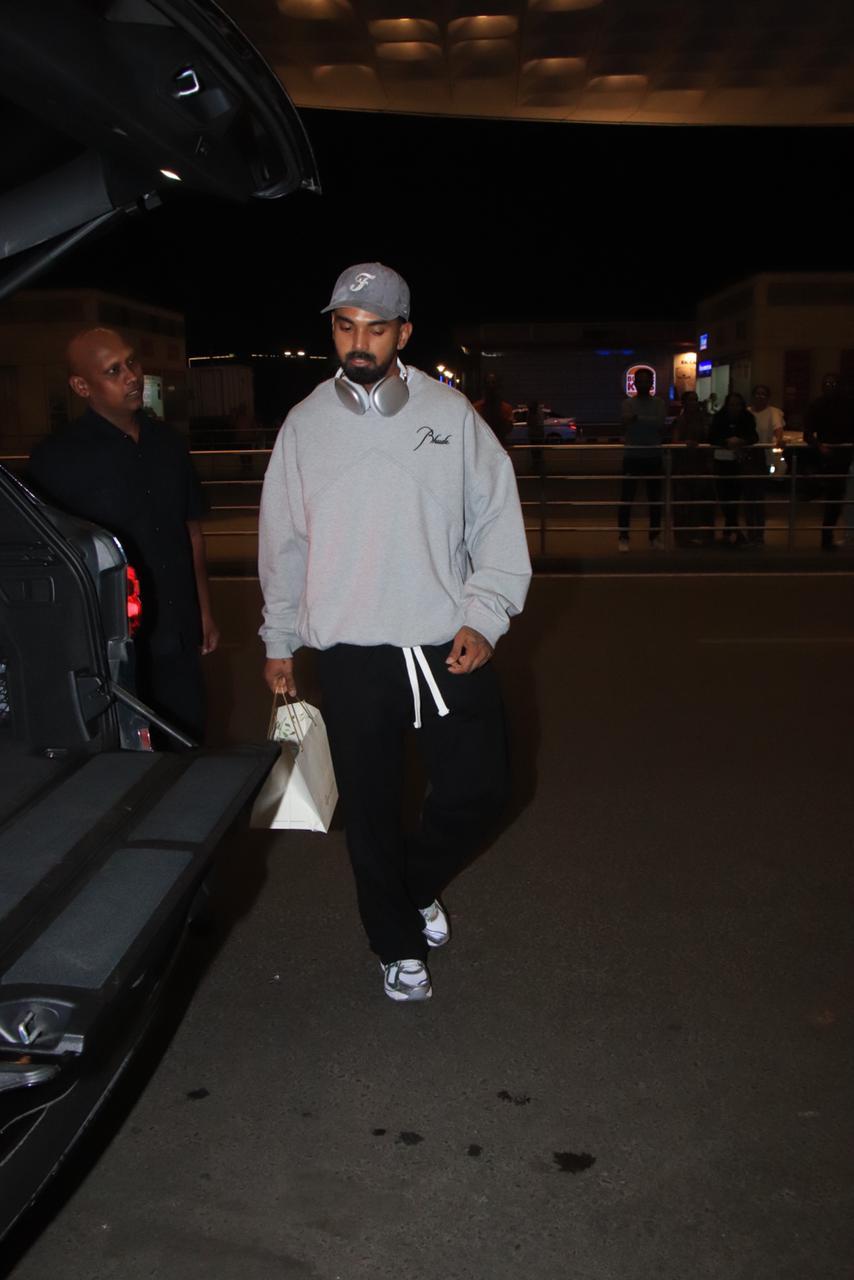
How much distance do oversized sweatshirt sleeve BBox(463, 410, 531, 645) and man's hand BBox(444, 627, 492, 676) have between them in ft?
0.14

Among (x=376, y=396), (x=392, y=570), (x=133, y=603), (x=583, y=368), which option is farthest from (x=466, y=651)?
(x=583, y=368)

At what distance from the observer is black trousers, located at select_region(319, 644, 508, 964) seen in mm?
3578

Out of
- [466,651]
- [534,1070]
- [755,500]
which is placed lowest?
[534,1070]

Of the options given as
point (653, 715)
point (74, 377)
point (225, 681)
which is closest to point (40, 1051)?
point (74, 377)

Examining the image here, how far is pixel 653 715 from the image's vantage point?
719 centimetres

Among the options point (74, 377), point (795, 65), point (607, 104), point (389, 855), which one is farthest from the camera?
point (607, 104)

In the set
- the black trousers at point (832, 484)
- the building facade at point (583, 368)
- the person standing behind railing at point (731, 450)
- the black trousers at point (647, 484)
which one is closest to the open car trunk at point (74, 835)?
the black trousers at point (647, 484)

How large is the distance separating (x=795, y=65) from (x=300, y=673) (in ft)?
31.3

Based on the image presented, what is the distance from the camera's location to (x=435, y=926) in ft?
13.9

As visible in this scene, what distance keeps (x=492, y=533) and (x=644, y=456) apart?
1120 cm

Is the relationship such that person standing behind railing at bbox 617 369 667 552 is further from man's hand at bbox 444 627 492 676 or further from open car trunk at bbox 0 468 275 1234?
open car trunk at bbox 0 468 275 1234

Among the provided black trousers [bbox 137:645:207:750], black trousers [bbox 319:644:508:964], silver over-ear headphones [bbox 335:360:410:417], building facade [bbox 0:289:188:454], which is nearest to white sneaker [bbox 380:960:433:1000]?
black trousers [bbox 319:644:508:964]

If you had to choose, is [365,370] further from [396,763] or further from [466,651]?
[396,763]

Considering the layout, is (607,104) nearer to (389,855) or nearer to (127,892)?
(389,855)
